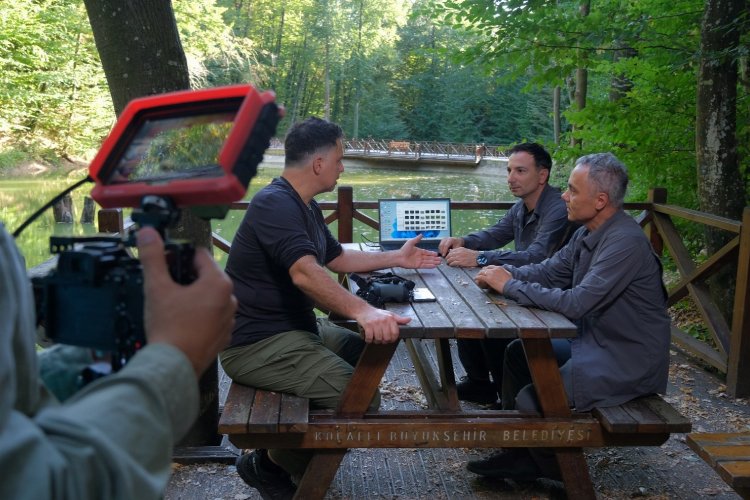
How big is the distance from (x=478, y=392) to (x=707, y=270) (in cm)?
203

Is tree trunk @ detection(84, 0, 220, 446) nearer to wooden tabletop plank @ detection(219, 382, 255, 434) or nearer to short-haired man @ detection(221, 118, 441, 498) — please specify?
short-haired man @ detection(221, 118, 441, 498)

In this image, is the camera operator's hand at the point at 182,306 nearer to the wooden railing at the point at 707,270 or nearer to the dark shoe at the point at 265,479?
the dark shoe at the point at 265,479

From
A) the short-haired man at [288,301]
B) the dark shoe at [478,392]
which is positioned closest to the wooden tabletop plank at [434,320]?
the short-haired man at [288,301]

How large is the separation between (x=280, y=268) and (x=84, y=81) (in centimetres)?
2141

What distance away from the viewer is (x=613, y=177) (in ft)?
10.2

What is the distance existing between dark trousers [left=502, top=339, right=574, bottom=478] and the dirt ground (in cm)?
24

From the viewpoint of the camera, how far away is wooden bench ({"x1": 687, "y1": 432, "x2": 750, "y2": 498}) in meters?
2.30

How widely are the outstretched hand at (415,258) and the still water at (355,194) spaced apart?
0.98 metres

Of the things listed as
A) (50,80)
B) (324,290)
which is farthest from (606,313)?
(50,80)

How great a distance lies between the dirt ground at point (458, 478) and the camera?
10.4 feet

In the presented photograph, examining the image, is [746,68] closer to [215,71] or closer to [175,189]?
[175,189]

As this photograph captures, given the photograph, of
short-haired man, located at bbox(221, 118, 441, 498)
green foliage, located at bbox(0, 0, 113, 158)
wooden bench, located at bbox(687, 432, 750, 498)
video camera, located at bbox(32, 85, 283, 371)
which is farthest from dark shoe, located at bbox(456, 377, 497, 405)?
green foliage, located at bbox(0, 0, 113, 158)

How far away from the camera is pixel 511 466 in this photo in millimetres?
3094

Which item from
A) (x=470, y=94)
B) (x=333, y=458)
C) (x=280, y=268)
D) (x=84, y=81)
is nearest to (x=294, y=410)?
(x=333, y=458)
